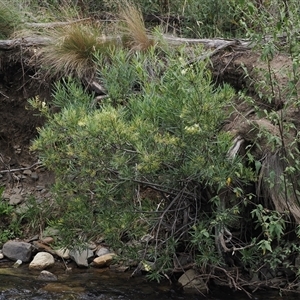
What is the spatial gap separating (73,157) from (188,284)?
147 cm

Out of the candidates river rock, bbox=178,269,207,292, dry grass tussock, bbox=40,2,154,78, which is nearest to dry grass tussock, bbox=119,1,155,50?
dry grass tussock, bbox=40,2,154,78

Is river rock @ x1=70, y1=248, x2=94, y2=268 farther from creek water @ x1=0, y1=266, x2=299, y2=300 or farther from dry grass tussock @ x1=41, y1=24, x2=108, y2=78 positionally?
dry grass tussock @ x1=41, y1=24, x2=108, y2=78

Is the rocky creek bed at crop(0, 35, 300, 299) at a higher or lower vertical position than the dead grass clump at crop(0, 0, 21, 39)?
lower

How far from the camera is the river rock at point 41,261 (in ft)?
19.4

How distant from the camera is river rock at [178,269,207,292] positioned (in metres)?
5.20

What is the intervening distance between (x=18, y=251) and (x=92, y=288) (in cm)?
114

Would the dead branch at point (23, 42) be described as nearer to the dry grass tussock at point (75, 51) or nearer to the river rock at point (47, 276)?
the dry grass tussock at point (75, 51)

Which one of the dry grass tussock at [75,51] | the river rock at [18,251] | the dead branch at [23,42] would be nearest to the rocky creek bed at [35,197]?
the river rock at [18,251]

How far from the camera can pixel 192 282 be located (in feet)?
17.2

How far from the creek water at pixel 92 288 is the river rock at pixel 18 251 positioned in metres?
0.32

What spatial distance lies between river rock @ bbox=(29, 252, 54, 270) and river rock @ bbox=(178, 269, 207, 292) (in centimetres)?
135

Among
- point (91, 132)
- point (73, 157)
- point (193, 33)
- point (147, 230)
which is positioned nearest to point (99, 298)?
point (147, 230)

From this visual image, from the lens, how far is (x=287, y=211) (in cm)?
461

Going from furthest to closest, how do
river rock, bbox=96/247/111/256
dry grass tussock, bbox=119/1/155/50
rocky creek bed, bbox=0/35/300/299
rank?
dry grass tussock, bbox=119/1/155/50
river rock, bbox=96/247/111/256
rocky creek bed, bbox=0/35/300/299
